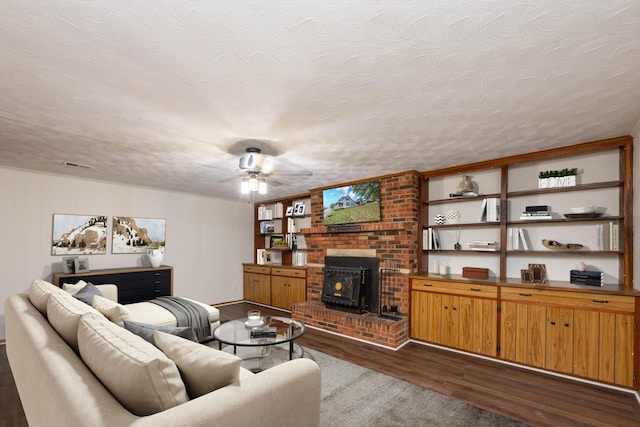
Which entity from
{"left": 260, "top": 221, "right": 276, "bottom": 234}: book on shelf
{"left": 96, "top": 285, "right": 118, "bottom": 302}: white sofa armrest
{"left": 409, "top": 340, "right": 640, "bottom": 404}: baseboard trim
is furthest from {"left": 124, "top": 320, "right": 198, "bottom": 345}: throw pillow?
{"left": 260, "top": 221, "right": 276, "bottom": 234}: book on shelf

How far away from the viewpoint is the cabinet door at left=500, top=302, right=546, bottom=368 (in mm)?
3188

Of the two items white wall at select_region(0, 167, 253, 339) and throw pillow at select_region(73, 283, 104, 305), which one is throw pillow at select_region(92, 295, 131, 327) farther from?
white wall at select_region(0, 167, 253, 339)

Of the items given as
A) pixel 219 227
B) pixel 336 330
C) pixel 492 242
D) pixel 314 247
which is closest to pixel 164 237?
pixel 219 227

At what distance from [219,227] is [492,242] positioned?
17.4 ft

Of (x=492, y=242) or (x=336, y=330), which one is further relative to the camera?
(x=336, y=330)

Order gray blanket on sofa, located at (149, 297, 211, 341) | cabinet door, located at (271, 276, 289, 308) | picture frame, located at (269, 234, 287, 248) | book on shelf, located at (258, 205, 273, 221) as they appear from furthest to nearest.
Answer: book on shelf, located at (258, 205, 273, 221) → picture frame, located at (269, 234, 287, 248) → cabinet door, located at (271, 276, 289, 308) → gray blanket on sofa, located at (149, 297, 211, 341)

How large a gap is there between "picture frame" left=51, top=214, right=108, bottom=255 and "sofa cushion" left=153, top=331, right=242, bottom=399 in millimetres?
4609

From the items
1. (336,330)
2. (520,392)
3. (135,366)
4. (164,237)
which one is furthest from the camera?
(164,237)

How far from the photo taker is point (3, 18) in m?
1.33

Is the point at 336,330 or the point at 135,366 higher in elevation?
the point at 135,366

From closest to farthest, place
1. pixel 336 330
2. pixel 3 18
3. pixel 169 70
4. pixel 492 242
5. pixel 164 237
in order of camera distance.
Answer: pixel 3 18
pixel 169 70
pixel 492 242
pixel 336 330
pixel 164 237

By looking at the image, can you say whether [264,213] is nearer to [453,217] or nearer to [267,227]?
[267,227]

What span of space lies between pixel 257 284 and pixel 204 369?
17.6 feet

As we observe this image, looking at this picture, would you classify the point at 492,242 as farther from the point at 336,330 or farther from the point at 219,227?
the point at 219,227
